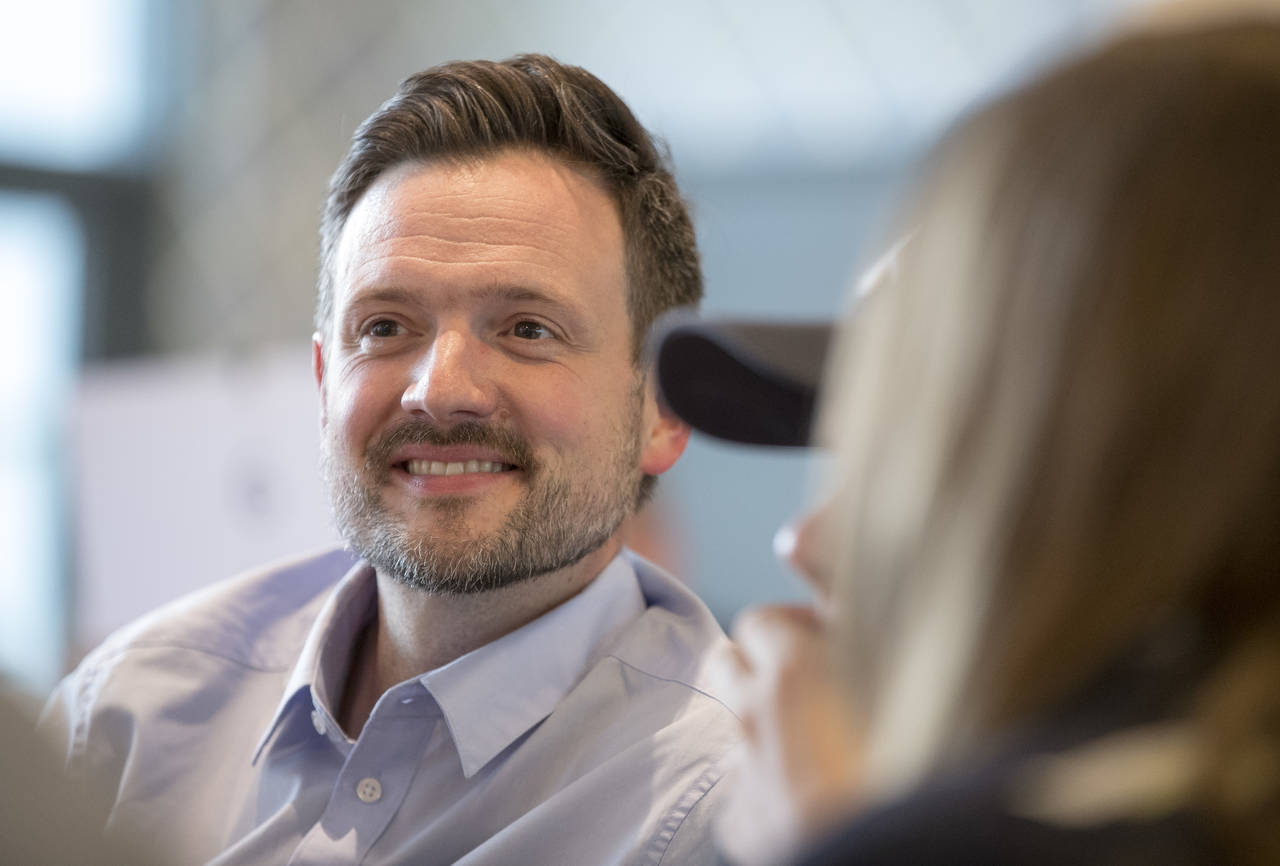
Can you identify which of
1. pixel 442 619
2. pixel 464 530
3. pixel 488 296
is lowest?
pixel 442 619

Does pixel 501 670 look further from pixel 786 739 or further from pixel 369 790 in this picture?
pixel 786 739

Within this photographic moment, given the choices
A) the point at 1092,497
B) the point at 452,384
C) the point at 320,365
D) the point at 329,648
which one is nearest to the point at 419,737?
the point at 329,648

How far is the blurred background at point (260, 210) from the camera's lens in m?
2.01

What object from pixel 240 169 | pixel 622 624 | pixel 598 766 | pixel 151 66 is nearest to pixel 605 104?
pixel 622 624

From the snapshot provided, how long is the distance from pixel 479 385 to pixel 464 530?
0.13 meters

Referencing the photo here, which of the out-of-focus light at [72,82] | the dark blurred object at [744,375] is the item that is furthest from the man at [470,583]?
the out-of-focus light at [72,82]

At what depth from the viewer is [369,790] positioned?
107cm

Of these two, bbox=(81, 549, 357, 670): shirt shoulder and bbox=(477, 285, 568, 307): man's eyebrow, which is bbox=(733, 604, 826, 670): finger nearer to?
bbox=(477, 285, 568, 307): man's eyebrow

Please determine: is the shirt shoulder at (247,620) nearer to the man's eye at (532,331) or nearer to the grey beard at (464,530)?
the grey beard at (464,530)

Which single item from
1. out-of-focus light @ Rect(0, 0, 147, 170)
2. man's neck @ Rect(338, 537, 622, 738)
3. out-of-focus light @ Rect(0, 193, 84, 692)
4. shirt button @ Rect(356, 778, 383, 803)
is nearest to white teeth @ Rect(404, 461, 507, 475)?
man's neck @ Rect(338, 537, 622, 738)

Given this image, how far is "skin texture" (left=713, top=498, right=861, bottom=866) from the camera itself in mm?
527

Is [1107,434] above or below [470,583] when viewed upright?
above

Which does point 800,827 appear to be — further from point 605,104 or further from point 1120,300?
point 605,104

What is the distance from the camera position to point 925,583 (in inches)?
19.3
